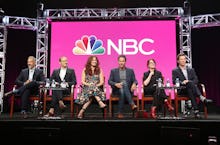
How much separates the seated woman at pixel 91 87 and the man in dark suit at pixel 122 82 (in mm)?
227

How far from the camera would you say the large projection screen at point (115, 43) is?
6.03 metres

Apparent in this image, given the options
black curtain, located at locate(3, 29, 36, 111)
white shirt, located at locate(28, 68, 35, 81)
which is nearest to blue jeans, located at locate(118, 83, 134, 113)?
white shirt, located at locate(28, 68, 35, 81)

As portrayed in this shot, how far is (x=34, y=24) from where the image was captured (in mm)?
6691

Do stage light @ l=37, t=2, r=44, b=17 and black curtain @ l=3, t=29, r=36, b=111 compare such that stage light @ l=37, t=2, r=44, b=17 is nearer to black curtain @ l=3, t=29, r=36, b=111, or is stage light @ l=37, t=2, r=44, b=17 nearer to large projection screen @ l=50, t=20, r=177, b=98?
large projection screen @ l=50, t=20, r=177, b=98

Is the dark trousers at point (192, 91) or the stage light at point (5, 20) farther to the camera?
the stage light at point (5, 20)

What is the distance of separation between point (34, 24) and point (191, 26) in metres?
3.45

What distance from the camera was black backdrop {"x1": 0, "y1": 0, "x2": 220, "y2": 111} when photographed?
639 cm

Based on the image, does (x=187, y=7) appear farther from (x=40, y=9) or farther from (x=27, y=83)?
(x=27, y=83)

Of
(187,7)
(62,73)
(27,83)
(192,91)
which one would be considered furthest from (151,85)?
(187,7)

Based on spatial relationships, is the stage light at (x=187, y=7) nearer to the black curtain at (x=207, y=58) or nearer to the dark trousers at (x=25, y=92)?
the black curtain at (x=207, y=58)

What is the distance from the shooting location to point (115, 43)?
6094 millimetres
